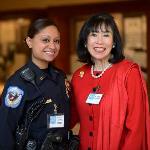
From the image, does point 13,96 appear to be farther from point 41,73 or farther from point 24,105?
point 41,73

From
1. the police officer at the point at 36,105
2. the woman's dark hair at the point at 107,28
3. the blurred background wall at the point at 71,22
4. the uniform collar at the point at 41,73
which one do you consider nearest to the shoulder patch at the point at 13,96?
the police officer at the point at 36,105

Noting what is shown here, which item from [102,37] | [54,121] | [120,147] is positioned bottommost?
[120,147]

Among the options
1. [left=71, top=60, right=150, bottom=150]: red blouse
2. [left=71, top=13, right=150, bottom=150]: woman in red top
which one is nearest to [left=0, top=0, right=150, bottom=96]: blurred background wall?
[left=71, top=13, right=150, bottom=150]: woman in red top

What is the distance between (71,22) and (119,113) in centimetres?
371

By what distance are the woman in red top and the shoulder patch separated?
0.39m

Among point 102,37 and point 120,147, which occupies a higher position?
point 102,37

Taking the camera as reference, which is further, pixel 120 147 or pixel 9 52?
pixel 9 52

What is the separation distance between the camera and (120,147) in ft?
6.98

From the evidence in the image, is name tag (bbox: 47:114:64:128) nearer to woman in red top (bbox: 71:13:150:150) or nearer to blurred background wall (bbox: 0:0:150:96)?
woman in red top (bbox: 71:13:150:150)

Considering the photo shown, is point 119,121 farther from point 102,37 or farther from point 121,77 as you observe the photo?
point 102,37

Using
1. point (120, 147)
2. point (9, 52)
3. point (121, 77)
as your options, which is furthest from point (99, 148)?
point (9, 52)

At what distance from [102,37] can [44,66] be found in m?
0.39

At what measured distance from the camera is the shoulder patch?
2045 mm

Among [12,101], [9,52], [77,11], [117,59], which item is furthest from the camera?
[9,52]
